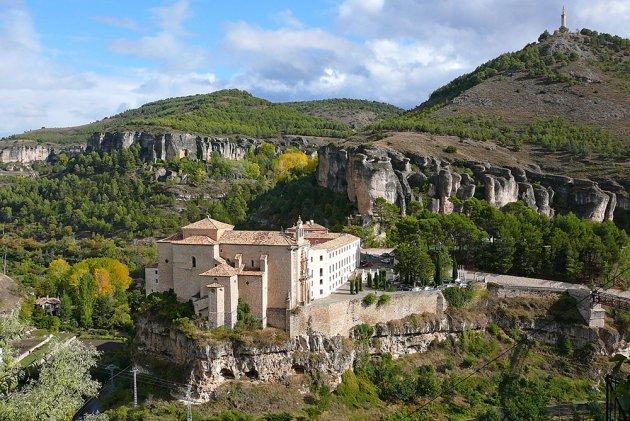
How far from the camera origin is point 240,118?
13712cm

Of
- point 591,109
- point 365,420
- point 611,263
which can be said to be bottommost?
point 365,420

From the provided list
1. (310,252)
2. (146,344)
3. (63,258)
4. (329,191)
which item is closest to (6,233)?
(63,258)

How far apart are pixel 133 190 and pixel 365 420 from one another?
228 feet

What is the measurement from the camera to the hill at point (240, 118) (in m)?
119

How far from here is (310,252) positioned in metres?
39.3

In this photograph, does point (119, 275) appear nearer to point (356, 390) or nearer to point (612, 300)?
point (356, 390)

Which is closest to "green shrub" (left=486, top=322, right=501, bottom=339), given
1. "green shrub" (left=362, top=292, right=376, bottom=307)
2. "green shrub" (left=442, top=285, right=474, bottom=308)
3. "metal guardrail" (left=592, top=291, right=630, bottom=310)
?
"green shrub" (left=442, top=285, right=474, bottom=308)

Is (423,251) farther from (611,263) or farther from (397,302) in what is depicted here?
(611,263)

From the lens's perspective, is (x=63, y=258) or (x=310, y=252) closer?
(x=310, y=252)

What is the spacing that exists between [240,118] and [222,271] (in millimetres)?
105769

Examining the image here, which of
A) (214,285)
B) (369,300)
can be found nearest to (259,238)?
(214,285)

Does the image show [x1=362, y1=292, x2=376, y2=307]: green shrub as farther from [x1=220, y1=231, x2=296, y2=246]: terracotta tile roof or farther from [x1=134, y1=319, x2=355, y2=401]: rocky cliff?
[x1=220, y1=231, x2=296, y2=246]: terracotta tile roof

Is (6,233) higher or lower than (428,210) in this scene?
lower

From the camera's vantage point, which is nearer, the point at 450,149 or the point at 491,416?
the point at 491,416
